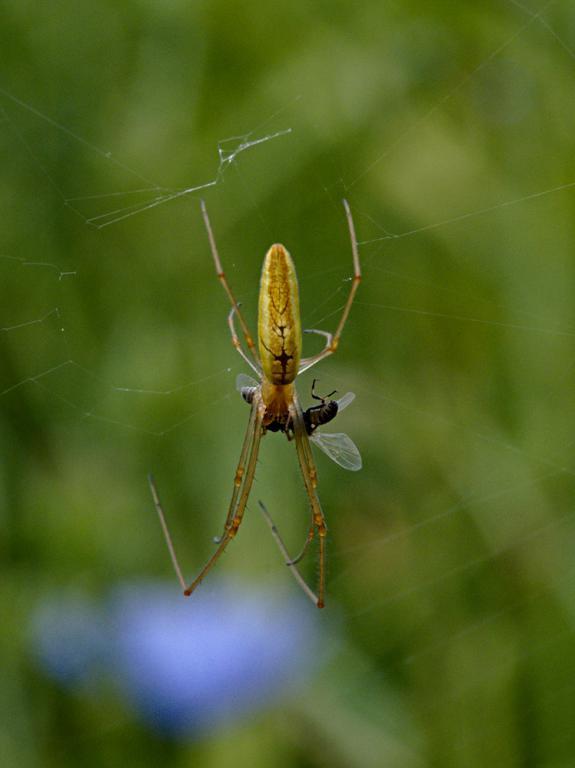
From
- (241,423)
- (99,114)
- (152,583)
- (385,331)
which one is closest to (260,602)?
(152,583)

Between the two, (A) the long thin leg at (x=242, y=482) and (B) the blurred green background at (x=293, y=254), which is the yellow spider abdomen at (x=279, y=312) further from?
(B) the blurred green background at (x=293, y=254)

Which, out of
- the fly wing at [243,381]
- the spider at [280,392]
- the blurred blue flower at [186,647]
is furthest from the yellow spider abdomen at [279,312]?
the blurred blue flower at [186,647]

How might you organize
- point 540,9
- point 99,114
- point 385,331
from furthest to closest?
point 385,331, point 99,114, point 540,9

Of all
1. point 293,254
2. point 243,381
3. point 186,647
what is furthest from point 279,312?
point 186,647

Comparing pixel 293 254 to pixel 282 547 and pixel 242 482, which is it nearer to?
pixel 242 482

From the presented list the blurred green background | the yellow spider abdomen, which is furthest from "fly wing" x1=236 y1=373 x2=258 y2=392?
the blurred green background

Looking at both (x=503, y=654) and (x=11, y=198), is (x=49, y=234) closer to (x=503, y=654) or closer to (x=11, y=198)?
(x=11, y=198)

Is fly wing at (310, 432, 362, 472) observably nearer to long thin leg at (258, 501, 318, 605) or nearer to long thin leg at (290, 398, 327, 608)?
long thin leg at (290, 398, 327, 608)
